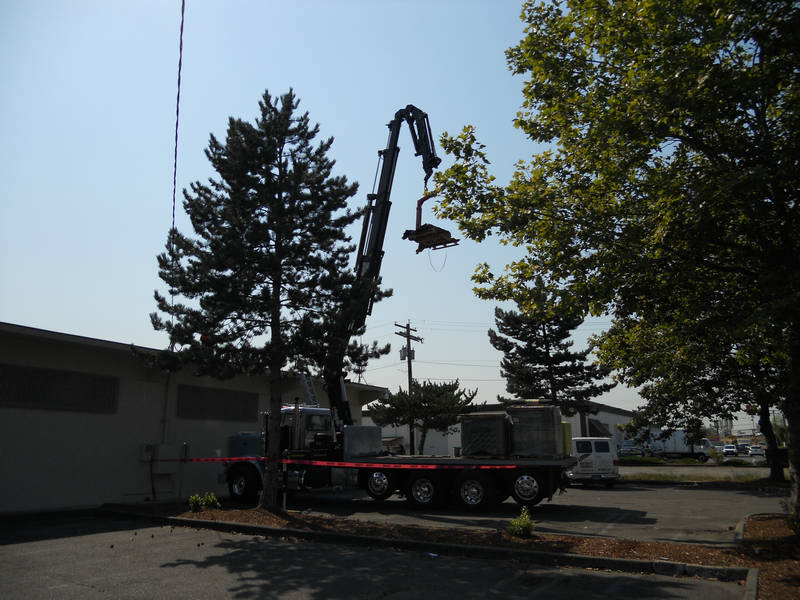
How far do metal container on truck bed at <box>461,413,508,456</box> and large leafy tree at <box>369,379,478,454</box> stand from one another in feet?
62.5

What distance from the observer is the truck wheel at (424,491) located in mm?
15422

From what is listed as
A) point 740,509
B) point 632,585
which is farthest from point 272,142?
point 740,509

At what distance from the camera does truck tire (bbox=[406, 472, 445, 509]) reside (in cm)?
1541

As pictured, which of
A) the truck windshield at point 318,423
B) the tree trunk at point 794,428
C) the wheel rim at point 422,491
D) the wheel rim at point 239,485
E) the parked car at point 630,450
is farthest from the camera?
the parked car at point 630,450

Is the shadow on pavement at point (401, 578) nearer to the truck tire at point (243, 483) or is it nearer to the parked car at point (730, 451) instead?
the truck tire at point (243, 483)

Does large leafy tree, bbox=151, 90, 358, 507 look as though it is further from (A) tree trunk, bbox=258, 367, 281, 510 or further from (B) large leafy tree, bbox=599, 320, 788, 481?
(B) large leafy tree, bbox=599, 320, 788, 481

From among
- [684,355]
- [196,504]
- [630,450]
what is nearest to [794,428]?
[684,355]

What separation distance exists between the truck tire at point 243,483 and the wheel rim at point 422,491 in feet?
15.6

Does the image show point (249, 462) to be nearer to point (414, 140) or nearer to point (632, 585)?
point (414, 140)

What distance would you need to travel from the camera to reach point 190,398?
19.9 m

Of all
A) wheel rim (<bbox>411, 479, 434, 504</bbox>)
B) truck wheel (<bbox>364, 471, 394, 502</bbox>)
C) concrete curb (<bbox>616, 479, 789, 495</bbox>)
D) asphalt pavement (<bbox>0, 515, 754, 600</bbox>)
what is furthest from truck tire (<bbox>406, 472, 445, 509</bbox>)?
concrete curb (<bbox>616, 479, 789, 495</bbox>)

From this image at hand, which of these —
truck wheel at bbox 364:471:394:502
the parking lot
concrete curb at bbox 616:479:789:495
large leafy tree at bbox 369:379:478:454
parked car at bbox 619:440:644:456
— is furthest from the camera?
parked car at bbox 619:440:644:456

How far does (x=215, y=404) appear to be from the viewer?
68.3 ft

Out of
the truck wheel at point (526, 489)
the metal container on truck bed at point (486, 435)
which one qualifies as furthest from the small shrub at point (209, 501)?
the truck wheel at point (526, 489)
